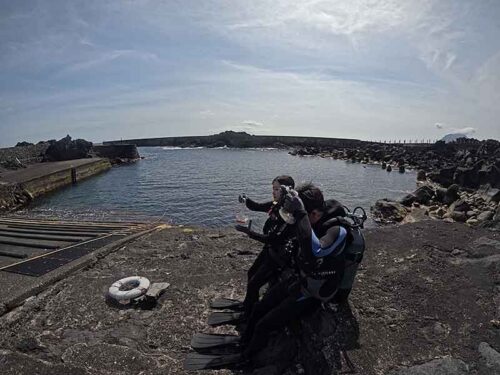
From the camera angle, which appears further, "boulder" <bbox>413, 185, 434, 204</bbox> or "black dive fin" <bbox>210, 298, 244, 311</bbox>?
"boulder" <bbox>413, 185, 434, 204</bbox>

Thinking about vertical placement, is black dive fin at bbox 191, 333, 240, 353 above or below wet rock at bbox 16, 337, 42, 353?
above

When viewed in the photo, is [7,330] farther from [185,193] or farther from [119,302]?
[185,193]

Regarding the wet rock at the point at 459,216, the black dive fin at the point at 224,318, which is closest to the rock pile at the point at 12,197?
the black dive fin at the point at 224,318

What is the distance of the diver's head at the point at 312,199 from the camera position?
361cm

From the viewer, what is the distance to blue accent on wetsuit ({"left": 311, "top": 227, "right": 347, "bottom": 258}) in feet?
10.9

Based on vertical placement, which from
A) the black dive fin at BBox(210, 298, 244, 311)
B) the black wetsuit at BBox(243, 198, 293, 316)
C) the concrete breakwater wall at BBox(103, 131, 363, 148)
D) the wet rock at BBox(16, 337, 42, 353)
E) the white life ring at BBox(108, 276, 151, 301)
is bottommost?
the wet rock at BBox(16, 337, 42, 353)

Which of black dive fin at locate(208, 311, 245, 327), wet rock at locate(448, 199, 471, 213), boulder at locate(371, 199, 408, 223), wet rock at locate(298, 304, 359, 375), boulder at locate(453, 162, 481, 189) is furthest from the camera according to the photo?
boulder at locate(453, 162, 481, 189)

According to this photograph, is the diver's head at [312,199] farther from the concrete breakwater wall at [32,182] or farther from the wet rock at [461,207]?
the concrete breakwater wall at [32,182]

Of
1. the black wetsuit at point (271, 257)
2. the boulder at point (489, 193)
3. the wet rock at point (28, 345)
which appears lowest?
the wet rock at point (28, 345)

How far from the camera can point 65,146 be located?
43.0 metres

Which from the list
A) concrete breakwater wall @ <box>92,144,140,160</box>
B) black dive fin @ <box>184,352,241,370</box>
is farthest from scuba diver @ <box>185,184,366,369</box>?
concrete breakwater wall @ <box>92,144,140,160</box>

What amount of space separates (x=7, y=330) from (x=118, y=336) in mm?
1503

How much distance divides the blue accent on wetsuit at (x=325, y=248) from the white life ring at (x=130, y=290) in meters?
3.02

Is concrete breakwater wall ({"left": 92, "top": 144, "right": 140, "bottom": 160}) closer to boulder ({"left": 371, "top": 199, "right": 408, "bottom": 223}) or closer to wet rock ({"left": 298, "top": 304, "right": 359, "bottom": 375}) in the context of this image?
boulder ({"left": 371, "top": 199, "right": 408, "bottom": 223})
